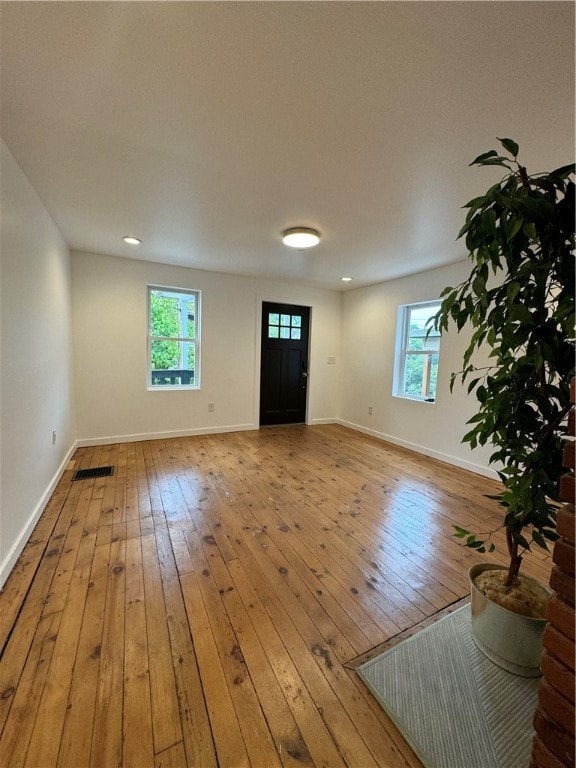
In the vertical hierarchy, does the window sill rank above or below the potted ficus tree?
below

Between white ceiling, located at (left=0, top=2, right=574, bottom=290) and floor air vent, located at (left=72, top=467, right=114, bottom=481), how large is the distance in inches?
96.5

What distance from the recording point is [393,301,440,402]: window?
416 centimetres

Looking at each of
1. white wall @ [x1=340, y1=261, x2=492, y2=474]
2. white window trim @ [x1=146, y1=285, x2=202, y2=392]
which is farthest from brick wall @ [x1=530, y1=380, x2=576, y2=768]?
white window trim @ [x1=146, y1=285, x2=202, y2=392]

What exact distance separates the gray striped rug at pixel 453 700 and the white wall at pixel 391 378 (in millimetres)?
2508

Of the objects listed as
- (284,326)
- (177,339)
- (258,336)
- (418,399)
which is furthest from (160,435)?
(418,399)

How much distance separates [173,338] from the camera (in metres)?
4.41

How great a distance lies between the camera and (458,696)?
118 centimetres

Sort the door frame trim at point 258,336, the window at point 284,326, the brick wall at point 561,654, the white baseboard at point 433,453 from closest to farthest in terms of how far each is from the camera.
Answer: the brick wall at point 561,654, the white baseboard at point 433,453, the door frame trim at point 258,336, the window at point 284,326

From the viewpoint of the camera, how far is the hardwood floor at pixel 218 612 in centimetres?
102

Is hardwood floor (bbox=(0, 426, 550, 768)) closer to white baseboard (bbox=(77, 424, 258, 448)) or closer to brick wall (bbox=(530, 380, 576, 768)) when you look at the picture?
brick wall (bbox=(530, 380, 576, 768))

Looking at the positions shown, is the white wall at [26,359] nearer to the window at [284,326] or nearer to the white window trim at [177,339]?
the white window trim at [177,339]

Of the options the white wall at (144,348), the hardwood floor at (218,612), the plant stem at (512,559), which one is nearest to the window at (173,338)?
the white wall at (144,348)

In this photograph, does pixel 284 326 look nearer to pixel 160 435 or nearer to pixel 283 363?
pixel 283 363

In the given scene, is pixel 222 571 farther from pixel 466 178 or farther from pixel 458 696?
pixel 466 178
